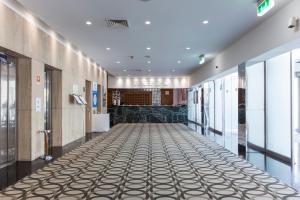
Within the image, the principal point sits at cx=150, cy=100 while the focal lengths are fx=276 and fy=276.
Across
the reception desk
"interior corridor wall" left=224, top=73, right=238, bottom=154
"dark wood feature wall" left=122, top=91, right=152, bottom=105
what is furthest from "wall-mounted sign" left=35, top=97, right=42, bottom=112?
"dark wood feature wall" left=122, top=91, right=152, bottom=105

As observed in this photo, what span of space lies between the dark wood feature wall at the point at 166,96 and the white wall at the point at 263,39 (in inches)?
448

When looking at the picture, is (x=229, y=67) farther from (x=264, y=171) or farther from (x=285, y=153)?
(x=264, y=171)

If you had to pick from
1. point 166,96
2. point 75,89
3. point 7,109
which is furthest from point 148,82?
point 7,109

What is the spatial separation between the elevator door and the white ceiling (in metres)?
1.54

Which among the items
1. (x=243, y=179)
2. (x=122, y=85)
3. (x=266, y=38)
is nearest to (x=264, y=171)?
(x=243, y=179)

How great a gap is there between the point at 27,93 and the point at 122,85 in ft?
50.1

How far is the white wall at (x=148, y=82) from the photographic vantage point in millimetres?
22391

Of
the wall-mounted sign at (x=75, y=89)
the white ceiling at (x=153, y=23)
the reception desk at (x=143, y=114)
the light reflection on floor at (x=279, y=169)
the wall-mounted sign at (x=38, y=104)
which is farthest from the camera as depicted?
the reception desk at (x=143, y=114)

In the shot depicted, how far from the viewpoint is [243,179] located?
5.31 metres

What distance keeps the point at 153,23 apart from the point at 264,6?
2.98 m

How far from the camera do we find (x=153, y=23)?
25.0ft

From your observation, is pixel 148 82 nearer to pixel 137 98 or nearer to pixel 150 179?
pixel 137 98

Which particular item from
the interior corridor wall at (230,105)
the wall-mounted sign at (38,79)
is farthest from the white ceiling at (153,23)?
the interior corridor wall at (230,105)

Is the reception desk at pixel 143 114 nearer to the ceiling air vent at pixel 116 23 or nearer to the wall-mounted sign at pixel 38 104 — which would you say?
the wall-mounted sign at pixel 38 104
